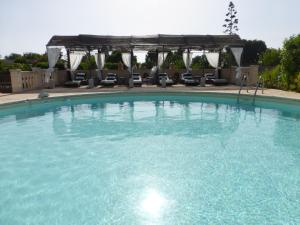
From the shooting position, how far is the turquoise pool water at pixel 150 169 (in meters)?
4.11

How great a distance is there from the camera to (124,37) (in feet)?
70.1

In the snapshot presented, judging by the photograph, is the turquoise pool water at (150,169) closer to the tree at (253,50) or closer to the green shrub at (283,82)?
the green shrub at (283,82)

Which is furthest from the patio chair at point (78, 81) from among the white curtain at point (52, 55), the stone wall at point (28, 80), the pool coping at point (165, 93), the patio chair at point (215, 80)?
the patio chair at point (215, 80)

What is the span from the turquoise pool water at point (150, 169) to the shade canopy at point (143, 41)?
1045 centimetres

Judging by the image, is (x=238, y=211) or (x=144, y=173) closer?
(x=238, y=211)

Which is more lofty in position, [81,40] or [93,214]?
[81,40]

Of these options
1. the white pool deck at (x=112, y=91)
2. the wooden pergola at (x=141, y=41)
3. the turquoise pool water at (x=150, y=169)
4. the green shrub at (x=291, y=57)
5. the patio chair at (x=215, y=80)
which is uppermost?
the wooden pergola at (x=141, y=41)

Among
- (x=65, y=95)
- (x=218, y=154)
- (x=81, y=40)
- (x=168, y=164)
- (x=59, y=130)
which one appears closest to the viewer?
(x=168, y=164)

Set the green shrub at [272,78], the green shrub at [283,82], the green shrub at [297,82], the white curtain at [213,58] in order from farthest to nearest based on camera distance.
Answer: the white curtain at [213,58], the green shrub at [272,78], the green shrub at [283,82], the green shrub at [297,82]

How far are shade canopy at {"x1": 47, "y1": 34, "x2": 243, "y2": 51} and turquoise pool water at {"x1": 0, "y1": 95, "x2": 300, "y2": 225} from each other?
10449mm

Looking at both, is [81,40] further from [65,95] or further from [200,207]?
[200,207]

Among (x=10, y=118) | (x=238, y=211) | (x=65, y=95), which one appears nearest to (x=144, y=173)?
(x=238, y=211)

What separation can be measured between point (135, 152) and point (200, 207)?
2.82 metres

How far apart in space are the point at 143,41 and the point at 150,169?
1635 cm
